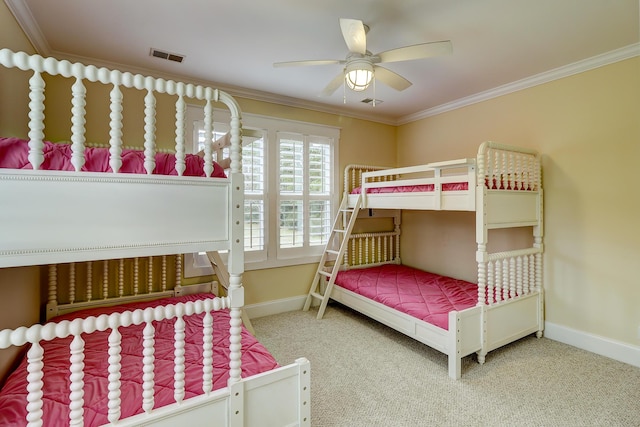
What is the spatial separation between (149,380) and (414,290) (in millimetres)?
2562

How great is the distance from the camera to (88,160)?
123 centimetres

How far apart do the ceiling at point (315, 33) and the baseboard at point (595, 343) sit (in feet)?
7.78

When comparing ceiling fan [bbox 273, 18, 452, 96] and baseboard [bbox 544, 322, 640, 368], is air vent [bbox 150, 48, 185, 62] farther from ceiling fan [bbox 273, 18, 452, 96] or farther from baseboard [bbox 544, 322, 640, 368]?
baseboard [bbox 544, 322, 640, 368]

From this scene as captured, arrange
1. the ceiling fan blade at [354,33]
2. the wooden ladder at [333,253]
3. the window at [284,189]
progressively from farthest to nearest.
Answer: the wooden ladder at [333,253], the window at [284,189], the ceiling fan blade at [354,33]

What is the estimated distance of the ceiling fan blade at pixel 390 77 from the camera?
215 cm

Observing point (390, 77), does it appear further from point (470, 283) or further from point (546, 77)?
point (470, 283)

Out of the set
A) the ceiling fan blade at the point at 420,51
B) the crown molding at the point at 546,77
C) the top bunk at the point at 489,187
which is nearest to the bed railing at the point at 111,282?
the top bunk at the point at 489,187

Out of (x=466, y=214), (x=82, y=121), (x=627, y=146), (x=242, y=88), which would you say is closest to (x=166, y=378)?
(x=82, y=121)

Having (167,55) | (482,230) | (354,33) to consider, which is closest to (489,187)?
(482,230)

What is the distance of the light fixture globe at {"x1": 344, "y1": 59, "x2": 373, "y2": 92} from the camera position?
6.69 feet

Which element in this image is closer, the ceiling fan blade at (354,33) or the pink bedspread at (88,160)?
the pink bedspread at (88,160)

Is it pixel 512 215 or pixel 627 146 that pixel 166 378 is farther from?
pixel 627 146

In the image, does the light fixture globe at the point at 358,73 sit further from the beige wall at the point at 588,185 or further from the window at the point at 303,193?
the beige wall at the point at 588,185

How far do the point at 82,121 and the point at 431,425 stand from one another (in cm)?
234
